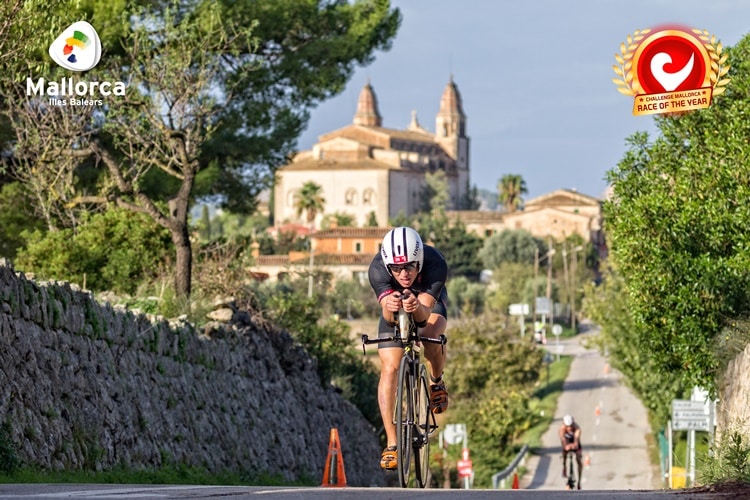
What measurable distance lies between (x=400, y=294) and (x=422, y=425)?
1402 mm

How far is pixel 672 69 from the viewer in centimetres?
2516

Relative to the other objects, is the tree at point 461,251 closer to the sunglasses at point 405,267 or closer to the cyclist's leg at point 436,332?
the cyclist's leg at point 436,332

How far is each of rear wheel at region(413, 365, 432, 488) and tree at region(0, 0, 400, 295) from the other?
13.6 meters

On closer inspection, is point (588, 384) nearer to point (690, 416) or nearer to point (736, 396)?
point (690, 416)

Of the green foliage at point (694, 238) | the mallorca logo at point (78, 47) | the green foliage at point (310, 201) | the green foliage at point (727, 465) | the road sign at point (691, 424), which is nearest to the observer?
the green foliage at point (727, 465)

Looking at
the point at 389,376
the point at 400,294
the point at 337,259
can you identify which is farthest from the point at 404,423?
the point at 337,259

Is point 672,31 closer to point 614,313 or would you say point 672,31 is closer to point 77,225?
point 77,225

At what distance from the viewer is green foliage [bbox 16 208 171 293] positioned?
2858 cm

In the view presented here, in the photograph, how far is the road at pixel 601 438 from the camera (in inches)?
2014

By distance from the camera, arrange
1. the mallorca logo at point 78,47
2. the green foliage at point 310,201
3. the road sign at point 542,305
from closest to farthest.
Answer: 1. the mallorca logo at point 78,47
2. the road sign at point 542,305
3. the green foliage at point 310,201

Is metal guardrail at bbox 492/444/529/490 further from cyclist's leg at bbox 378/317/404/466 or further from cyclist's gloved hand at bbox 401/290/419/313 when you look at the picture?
cyclist's gloved hand at bbox 401/290/419/313

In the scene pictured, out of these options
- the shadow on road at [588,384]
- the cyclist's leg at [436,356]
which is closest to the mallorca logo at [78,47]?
the cyclist's leg at [436,356]

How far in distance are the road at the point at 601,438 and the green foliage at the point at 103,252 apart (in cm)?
1289

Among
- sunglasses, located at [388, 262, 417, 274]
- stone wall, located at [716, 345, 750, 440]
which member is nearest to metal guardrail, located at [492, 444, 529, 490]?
stone wall, located at [716, 345, 750, 440]
